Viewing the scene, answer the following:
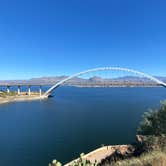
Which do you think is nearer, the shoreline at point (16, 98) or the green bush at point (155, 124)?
the green bush at point (155, 124)

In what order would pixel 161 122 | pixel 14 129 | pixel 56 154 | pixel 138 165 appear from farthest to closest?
pixel 14 129 < pixel 56 154 < pixel 161 122 < pixel 138 165

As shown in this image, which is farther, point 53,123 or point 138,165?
point 53,123

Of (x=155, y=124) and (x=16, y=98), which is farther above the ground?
(x=16, y=98)

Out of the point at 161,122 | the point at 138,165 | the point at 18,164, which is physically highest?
the point at 138,165

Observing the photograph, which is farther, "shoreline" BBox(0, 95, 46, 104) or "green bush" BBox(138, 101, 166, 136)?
"shoreline" BBox(0, 95, 46, 104)

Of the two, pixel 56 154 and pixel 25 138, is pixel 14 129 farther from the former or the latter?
pixel 56 154

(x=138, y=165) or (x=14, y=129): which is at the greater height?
(x=138, y=165)

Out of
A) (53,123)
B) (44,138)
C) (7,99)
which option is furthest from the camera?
(7,99)

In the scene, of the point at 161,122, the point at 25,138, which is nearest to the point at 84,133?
the point at 25,138

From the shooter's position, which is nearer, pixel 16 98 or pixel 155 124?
pixel 155 124

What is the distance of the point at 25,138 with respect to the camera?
121 ft

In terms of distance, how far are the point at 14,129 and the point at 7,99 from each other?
55.7 metres

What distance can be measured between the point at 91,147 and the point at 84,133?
767 centimetres

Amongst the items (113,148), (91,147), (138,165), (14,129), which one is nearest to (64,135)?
(91,147)
